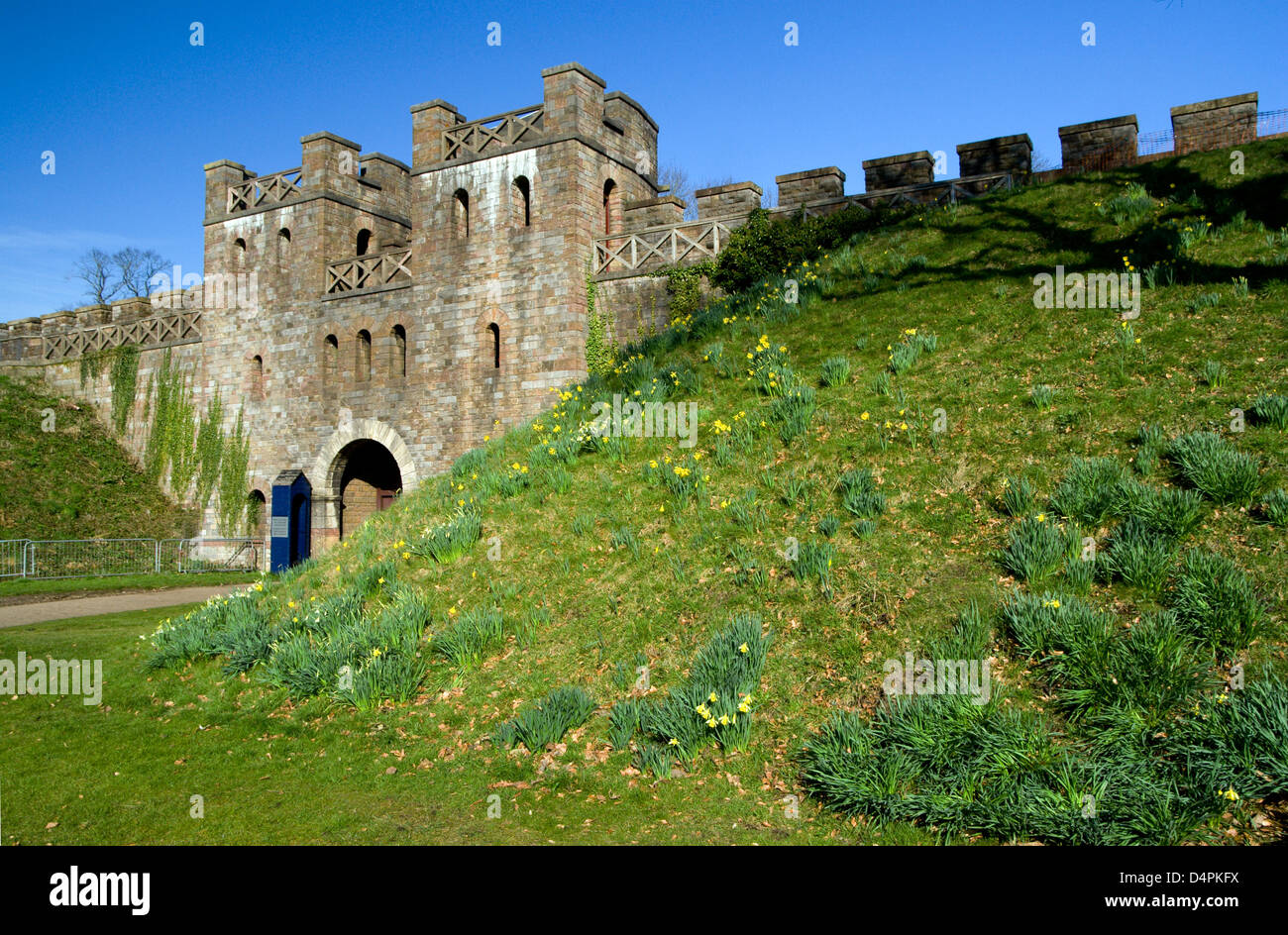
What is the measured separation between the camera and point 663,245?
736 inches

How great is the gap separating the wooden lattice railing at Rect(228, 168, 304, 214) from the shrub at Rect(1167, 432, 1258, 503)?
2409 centimetres

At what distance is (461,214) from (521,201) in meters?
1.99

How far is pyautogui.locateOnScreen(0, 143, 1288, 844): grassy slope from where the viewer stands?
19.1 ft

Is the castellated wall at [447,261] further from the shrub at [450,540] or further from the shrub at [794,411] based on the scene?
the shrub at [450,540]

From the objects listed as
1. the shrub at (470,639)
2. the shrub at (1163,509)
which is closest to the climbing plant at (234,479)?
the shrub at (470,639)

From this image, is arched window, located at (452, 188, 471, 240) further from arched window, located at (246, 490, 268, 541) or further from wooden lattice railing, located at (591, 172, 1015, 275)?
arched window, located at (246, 490, 268, 541)

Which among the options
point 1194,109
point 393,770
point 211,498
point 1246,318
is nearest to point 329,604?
point 393,770

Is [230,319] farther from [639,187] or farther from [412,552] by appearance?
[412,552]

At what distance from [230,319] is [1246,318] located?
85.9ft

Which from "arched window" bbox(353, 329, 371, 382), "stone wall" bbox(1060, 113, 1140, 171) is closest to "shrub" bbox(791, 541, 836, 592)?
"stone wall" bbox(1060, 113, 1140, 171)

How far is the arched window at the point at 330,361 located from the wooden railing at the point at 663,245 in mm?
8944

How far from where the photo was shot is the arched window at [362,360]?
22906 millimetres
